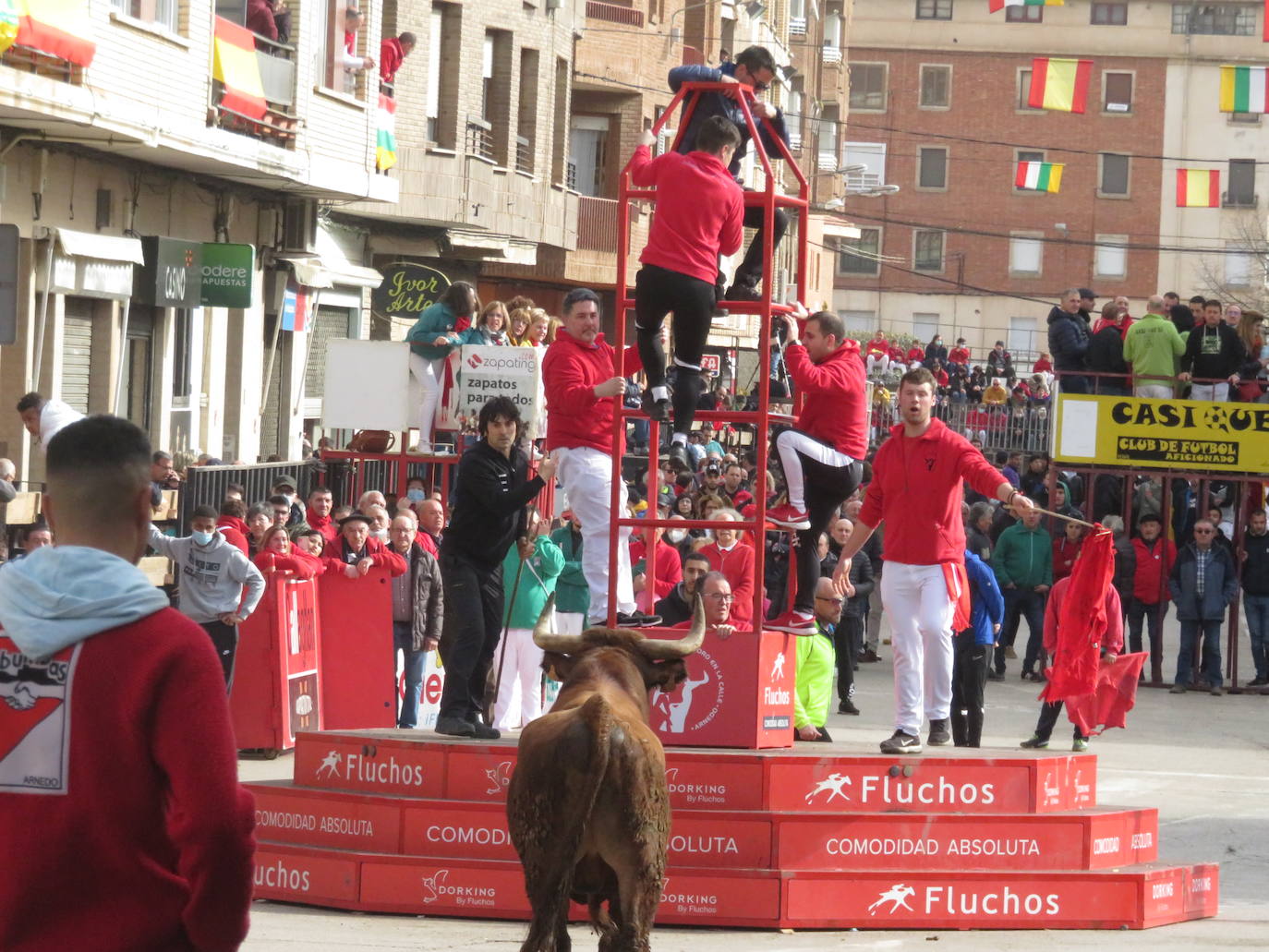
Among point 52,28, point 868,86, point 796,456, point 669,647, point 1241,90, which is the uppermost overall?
point 868,86

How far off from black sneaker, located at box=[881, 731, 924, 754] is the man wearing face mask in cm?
547

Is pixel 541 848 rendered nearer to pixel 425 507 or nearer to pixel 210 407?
pixel 425 507

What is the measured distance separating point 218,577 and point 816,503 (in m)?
5.37

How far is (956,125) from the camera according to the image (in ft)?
257

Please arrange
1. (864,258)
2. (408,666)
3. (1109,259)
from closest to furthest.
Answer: (408,666) → (1109,259) → (864,258)

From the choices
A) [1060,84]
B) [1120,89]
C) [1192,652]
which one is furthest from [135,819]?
[1120,89]

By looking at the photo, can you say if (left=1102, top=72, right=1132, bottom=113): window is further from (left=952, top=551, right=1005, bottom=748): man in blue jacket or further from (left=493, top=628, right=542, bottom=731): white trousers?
(left=493, top=628, right=542, bottom=731): white trousers

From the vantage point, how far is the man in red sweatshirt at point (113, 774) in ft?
12.6

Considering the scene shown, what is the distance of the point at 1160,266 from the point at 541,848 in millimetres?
71120

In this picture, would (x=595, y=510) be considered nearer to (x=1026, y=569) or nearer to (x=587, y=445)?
(x=587, y=445)

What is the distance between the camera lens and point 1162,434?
24.4 m

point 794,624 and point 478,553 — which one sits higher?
point 478,553

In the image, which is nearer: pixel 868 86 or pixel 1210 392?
pixel 1210 392

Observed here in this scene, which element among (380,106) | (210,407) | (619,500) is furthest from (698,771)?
(380,106)
